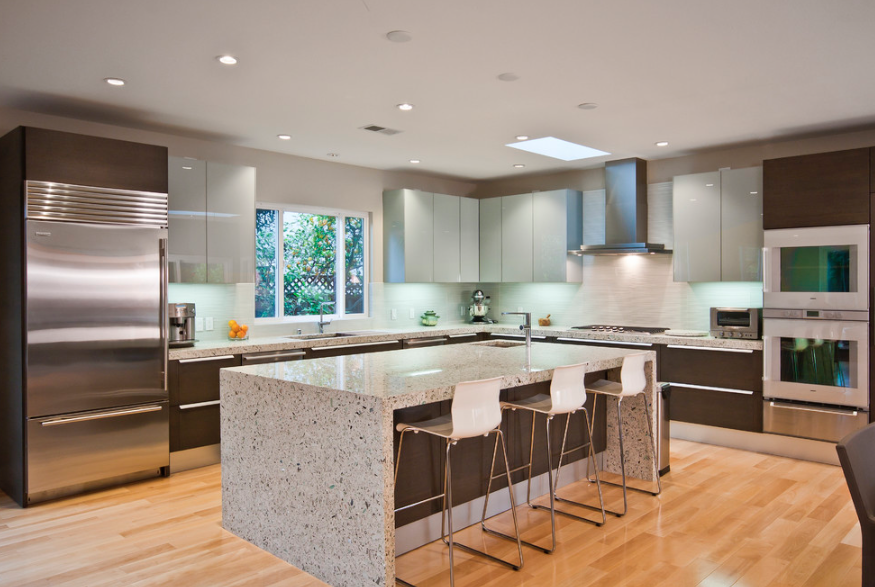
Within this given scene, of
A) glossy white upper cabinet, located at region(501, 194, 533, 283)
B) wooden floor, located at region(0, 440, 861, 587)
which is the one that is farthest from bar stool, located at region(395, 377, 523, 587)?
glossy white upper cabinet, located at region(501, 194, 533, 283)

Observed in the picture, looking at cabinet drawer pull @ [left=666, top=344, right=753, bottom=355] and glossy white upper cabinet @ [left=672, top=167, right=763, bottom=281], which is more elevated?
glossy white upper cabinet @ [left=672, top=167, right=763, bottom=281]

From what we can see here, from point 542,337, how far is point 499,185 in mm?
2099

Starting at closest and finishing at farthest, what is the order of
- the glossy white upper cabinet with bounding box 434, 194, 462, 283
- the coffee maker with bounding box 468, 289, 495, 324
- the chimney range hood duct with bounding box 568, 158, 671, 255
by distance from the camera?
1. the chimney range hood duct with bounding box 568, 158, 671, 255
2. the glossy white upper cabinet with bounding box 434, 194, 462, 283
3. the coffee maker with bounding box 468, 289, 495, 324

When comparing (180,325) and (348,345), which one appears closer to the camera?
(180,325)

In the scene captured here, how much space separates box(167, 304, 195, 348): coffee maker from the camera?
185 inches

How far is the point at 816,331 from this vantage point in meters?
4.73

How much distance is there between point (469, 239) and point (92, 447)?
169 inches

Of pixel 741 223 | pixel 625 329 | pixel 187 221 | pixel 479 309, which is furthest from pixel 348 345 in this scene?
pixel 741 223

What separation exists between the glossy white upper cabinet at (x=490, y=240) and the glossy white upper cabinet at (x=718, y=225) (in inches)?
77.6

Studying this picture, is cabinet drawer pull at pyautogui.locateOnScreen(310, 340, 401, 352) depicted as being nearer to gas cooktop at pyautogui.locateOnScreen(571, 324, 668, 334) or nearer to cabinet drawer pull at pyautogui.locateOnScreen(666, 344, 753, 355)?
gas cooktop at pyautogui.locateOnScreen(571, 324, 668, 334)

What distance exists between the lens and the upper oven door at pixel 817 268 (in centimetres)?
457

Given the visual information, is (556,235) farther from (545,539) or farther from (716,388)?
(545,539)

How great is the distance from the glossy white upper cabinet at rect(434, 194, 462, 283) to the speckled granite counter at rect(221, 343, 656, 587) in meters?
3.07

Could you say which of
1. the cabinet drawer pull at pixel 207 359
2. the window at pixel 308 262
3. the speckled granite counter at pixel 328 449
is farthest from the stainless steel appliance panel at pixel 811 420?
the cabinet drawer pull at pixel 207 359
